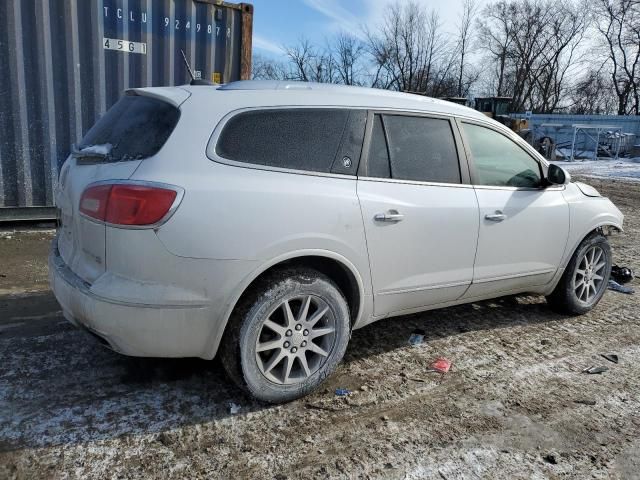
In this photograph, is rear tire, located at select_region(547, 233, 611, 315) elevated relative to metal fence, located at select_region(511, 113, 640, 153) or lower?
lower

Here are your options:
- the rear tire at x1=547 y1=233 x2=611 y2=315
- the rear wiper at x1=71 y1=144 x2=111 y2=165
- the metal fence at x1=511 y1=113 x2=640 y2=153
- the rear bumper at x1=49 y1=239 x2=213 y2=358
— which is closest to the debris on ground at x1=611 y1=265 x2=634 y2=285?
the rear tire at x1=547 y1=233 x2=611 y2=315

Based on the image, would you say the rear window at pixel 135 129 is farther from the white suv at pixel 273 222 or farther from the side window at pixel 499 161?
the side window at pixel 499 161

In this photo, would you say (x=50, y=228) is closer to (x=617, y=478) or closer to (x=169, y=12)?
(x=169, y=12)

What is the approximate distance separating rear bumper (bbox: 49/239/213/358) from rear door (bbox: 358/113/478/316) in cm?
108

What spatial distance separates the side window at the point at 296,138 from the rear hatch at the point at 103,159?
1.10 ft

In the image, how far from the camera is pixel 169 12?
651 cm

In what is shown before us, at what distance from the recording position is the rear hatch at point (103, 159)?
8.21 feet

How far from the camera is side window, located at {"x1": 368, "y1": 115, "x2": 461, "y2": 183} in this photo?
3.11 m

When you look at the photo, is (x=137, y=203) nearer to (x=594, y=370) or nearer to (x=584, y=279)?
(x=594, y=370)

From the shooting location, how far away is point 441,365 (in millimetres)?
3373

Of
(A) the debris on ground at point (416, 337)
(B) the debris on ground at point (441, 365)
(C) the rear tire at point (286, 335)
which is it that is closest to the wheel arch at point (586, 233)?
(A) the debris on ground at point (416, 337)

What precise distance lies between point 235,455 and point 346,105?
79.6 inches

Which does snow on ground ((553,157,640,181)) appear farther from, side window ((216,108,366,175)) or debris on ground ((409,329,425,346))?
side window ((216,108,366,175))

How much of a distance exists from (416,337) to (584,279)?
170cm
